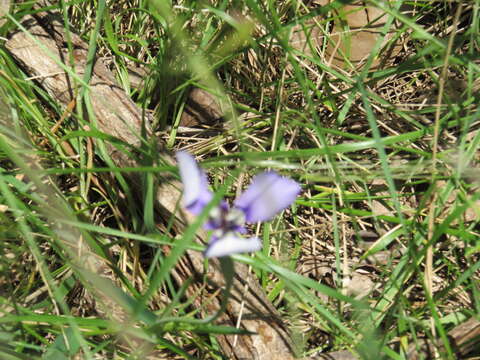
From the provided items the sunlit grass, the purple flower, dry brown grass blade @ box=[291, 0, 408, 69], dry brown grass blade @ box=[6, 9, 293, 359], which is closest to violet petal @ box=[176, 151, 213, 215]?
the purple flower

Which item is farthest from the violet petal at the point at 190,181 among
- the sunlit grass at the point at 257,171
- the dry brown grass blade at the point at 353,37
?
the dry brown grass blade at the point at 353,37

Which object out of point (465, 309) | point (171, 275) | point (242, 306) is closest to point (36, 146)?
point (171, 275)

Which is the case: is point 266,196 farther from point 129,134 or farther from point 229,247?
point 129,134

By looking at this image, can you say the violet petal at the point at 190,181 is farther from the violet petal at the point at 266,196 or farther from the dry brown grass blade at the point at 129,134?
the dry brown grass blade at the point at 129,134

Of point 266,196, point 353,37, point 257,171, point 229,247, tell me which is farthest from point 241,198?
point 353,37

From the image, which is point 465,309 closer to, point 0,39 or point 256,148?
point 256,148
